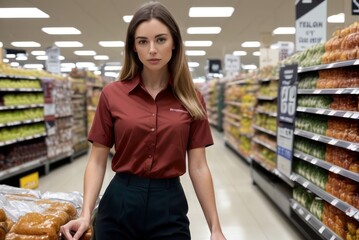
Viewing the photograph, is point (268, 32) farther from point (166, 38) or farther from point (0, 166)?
point (166, 38)

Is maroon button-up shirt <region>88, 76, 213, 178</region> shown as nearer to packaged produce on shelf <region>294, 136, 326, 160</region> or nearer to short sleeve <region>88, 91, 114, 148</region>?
short sleeve <region>88, 91, 114, 148</region>

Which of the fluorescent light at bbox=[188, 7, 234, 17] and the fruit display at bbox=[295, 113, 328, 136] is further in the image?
the fluorescent light at bbox=[188, 7, 234, 17]

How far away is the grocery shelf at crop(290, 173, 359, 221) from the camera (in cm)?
297

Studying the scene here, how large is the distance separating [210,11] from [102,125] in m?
8.57

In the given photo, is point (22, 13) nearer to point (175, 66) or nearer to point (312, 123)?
point (312, 123)

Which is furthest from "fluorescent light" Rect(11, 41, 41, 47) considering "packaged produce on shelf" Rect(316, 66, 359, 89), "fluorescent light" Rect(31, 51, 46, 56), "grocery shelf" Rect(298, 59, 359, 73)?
"packaged produce on shelf" Rect(316, 66, 359, 89)

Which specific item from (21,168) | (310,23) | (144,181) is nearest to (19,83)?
(21,168)

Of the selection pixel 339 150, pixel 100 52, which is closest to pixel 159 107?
pixel 339 150

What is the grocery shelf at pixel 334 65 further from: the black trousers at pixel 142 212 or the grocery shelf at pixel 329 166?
the black trousers at pixel 142 212

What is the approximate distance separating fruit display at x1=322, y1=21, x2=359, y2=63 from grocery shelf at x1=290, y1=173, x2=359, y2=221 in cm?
119

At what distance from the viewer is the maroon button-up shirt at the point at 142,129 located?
157cm

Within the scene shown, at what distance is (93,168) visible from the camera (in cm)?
165

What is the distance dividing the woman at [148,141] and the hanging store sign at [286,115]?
3.09 m

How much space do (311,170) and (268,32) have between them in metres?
9.10
